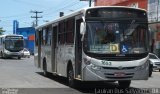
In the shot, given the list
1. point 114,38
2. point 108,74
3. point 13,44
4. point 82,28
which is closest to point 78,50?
point 82,28

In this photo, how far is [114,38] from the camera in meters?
16.8

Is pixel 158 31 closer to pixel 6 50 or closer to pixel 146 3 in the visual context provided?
pixel 146 3

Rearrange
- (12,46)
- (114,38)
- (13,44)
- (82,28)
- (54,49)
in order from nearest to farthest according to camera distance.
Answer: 1. (82,28)
2. (114,38)
3. (54,49)
4. (12,46)
5. (13,44)

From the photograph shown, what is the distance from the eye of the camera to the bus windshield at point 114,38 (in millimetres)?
16703

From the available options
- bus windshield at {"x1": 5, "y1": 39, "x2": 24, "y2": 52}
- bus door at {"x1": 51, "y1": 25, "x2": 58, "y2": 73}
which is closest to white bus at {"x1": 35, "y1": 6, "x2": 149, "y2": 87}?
bus door at {"x1": 51, "y1": 25, "x2": 58, "y2": 73}

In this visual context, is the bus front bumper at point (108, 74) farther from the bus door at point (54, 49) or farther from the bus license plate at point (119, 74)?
the bus door at point (54, 49)

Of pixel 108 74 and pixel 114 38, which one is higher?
pixel 114 38

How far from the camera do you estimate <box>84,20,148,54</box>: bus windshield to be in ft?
54.8

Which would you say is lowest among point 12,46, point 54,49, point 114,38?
point 12,46

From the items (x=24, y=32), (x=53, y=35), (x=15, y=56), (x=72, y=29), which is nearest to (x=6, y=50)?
(x=15, y=56)

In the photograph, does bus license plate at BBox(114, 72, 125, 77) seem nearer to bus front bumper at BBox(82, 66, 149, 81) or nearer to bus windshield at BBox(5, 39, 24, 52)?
bus front bumper at BBox(82, 66, 149, 81)

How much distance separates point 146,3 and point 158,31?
12.0 ft

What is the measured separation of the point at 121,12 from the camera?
17219 mm

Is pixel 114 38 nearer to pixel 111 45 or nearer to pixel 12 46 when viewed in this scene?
pixel 111 45
